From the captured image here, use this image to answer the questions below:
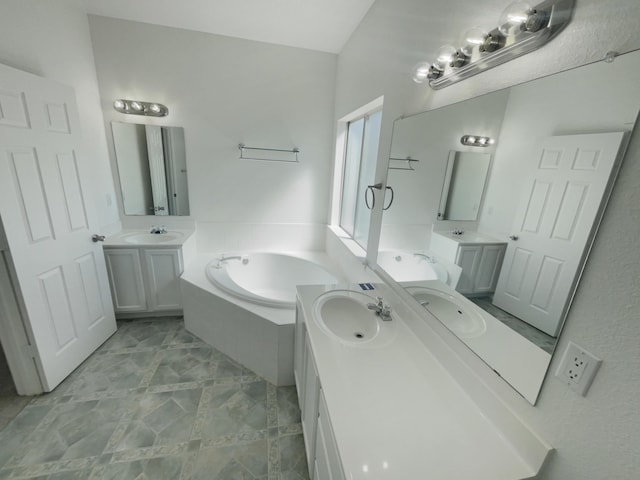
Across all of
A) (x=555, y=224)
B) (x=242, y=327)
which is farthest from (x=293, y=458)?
(x=555, y=224)

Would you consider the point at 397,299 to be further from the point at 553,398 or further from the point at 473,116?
the point at 473,116

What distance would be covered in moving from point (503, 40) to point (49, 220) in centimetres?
258

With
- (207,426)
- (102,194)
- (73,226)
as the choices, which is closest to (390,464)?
(207,426)

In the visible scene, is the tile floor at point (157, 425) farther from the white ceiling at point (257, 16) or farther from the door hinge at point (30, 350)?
the white ceiling at point (257, 16)

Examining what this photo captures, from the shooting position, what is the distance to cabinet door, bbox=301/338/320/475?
1170mm

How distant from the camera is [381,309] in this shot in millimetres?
1491

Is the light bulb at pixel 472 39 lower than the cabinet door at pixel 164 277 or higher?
higher

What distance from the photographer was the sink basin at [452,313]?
1.02 meters

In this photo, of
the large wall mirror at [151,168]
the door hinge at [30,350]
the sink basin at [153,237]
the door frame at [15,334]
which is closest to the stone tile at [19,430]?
the door frame at [15,334]

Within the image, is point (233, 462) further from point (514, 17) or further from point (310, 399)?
point (514, 17)

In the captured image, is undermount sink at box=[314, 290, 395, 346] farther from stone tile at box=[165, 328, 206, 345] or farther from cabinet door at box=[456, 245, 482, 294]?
stone tile at box=[165, 328, 206, 345]

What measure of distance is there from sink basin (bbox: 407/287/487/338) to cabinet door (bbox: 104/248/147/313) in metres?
2.48

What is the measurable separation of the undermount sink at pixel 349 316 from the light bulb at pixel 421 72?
121 centimetres

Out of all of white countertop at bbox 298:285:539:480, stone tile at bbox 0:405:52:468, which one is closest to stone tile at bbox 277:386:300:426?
white countertop at bbox 298:285:539:480
